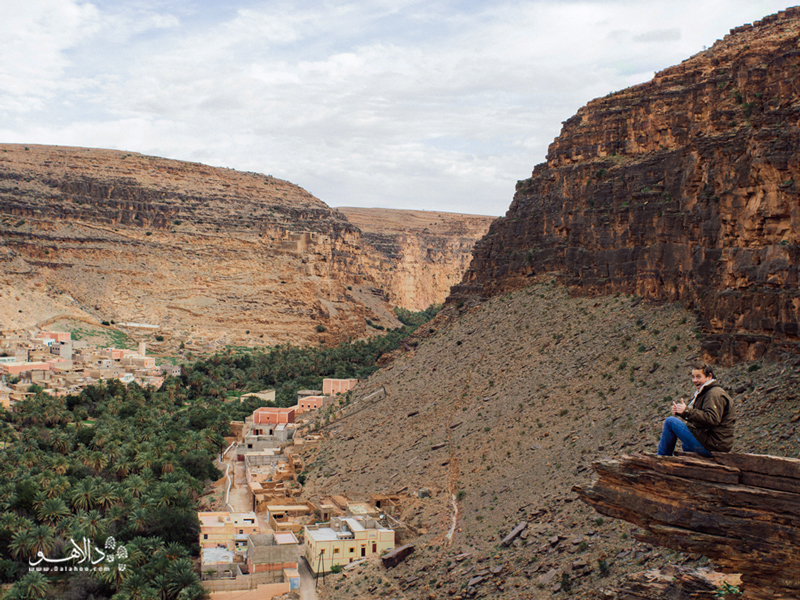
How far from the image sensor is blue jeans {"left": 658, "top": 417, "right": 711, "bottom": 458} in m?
9.66

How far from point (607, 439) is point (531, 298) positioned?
1639cm

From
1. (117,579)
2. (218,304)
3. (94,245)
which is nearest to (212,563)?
(117,579)

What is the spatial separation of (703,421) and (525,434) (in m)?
16.2

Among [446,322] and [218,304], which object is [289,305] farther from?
[446,322]

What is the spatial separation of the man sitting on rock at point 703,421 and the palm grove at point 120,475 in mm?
17786

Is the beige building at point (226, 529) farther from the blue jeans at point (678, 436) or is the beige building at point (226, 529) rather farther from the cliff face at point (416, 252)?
the cliff face at point (416, 252)

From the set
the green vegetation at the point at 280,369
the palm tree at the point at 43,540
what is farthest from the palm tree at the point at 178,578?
the green vegetation at the point at 280,369

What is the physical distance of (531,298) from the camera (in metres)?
36.8

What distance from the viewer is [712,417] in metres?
9.23

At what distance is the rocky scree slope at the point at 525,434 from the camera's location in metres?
17.2

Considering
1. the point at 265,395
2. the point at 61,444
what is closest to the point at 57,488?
the point at 61,444

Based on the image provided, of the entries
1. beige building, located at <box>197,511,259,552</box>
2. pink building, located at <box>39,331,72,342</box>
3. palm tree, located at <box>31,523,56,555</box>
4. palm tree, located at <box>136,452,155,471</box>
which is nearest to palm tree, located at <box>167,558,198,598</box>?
beige building, located at <box>197,511,259,552</box>

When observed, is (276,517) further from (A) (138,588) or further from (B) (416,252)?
(B) (416,252)

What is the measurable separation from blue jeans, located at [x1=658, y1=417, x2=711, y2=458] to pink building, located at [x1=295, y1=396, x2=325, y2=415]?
3816cm
